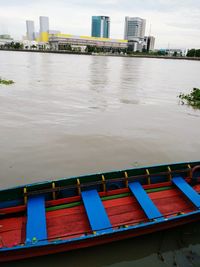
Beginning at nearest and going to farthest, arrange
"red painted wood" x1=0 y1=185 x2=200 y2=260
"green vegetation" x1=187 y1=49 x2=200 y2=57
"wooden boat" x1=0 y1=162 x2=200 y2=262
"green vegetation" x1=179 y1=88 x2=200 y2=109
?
1. "wooden boat" x1=0 y1=162 x2=200 y2=262
2. "red painted wood" x1=0 y1=185 x2=200 y2=260
3. "green vegetation" x1=179 y1=88 x2=200 y2=109
4. "green vegetation" x1=187 y1=49 x2=200 y2=57

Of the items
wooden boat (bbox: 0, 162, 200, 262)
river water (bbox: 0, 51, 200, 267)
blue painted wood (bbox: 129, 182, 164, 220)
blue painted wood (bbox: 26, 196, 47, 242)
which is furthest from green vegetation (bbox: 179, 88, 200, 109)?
blue painted wood (bbox: 26, 196, 47, 242)

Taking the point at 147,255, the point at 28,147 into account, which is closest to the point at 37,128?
the point at 28,147

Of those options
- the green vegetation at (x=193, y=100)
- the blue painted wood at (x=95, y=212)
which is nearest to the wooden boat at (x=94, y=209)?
the blue painted wood at (x=95, y=212)

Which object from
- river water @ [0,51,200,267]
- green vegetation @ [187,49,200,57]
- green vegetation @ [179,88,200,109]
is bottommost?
river water @ [0,51,200,267]

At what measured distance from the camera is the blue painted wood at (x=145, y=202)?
232 inches

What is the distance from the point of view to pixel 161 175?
7.45m

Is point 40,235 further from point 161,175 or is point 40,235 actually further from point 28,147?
point 28,147

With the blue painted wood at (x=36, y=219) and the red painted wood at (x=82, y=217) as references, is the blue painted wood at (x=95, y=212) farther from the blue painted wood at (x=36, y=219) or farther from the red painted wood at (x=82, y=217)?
the blue painted wood at (x=36, y=219)

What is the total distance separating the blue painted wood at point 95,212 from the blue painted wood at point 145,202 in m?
1.04

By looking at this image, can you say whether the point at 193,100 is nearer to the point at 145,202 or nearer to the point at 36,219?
the point at 145,202

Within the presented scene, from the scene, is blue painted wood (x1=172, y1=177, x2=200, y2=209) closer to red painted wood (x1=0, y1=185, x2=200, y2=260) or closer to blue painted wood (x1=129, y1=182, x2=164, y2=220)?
red painted wood (x1=0, y1=185, x2=200, y2=260)

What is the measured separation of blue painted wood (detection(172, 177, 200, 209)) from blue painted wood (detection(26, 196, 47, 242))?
3.89 meters

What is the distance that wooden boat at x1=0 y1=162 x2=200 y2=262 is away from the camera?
16.6ft

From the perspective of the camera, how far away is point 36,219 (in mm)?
5504
